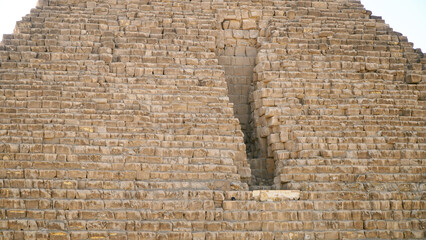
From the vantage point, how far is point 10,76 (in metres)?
8.41

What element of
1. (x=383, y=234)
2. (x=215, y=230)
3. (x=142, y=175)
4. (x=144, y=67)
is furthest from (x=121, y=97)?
(x=383, y=234)

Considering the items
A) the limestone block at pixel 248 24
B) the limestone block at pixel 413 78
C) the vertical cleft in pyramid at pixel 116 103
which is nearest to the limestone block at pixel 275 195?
the vertical cleft in pyramid at pixel 116 103

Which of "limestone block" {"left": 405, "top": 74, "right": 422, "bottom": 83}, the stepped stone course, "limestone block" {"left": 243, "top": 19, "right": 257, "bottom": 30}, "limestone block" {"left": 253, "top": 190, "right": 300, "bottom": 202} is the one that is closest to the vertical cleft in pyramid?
the stepped stone course

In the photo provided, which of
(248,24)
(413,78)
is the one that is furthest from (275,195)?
(248,24)

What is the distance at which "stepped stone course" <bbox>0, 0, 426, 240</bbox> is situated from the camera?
23.2ft

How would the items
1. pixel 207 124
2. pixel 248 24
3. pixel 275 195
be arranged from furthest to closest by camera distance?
1. pixel 248 24
2. pixel 207 124
3. pixel 275 195

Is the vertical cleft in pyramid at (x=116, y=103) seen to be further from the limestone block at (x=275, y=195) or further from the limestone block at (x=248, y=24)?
the limestone block at (x=248, y=24)

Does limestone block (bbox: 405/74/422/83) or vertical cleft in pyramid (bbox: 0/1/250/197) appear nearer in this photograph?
vertical cleft in pyramid (bbox: 0/1/250/197)

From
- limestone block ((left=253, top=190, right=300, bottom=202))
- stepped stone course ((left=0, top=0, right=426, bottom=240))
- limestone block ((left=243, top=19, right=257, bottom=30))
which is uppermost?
limestone block ((left=243, top=19, right=257, bottom=30))

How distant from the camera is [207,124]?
816cm

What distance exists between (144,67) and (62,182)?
9.66 feet

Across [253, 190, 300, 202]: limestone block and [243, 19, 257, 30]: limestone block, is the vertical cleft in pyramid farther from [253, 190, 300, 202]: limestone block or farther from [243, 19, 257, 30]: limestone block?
[243, 19, 257, 30]: limestone block

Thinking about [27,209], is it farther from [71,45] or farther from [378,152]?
[378,152]

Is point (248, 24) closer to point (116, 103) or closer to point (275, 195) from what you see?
point (116, 103)
